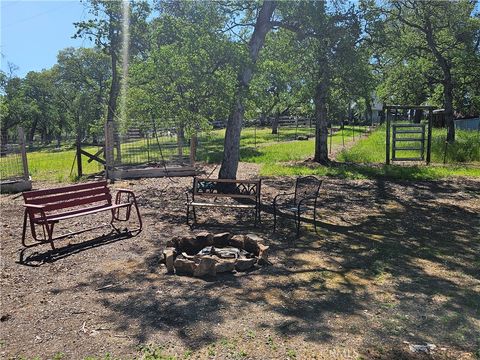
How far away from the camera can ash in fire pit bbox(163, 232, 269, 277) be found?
5.50 meters

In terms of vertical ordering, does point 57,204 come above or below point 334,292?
above

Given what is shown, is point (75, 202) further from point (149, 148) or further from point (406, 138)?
point (406, 138)

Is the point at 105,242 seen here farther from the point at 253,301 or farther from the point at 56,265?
the point at 253,301

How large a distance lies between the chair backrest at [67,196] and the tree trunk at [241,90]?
3519 millimetres

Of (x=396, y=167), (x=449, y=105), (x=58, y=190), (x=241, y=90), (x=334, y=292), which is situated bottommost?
(x=334, y=292)

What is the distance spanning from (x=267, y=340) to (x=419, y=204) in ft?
24.7

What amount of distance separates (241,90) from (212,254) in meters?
4.42

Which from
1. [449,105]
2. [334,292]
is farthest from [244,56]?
[449,105]

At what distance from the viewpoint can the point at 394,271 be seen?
5.71 meters

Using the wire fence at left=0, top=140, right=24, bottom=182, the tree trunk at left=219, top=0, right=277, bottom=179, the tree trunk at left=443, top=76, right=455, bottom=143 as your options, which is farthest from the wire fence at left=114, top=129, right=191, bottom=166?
the tree trunk at left=443, top=76, right=455, bottom=143

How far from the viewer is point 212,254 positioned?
19.9ft

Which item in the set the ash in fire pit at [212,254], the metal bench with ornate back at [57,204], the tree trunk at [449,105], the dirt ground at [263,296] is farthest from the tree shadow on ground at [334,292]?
the tree trunk at [449,105]

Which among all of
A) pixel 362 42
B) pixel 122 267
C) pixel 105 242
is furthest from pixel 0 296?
pixel 362 42

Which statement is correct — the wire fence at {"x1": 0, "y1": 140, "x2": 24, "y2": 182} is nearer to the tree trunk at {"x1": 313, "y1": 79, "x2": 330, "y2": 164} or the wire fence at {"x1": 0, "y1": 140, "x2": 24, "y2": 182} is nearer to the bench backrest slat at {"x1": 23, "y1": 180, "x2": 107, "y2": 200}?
the bench backrest slat at {"x1": 23, "y1": 180, "x2": 107, "y2": 200}
